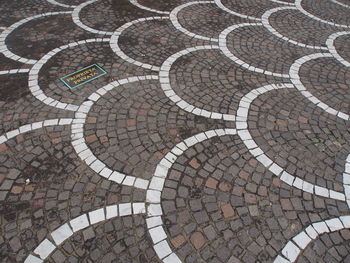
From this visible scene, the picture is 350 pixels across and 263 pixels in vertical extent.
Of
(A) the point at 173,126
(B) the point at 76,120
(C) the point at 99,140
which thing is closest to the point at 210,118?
(A) the point at 173,126

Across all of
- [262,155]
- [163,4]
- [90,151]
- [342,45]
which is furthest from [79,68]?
[342,45]

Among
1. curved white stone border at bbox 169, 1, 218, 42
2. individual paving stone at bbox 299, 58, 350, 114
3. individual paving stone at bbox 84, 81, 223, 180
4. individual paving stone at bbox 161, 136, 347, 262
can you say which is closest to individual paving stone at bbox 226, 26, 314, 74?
individual paving stone at bbox 299, 58, 350, 114

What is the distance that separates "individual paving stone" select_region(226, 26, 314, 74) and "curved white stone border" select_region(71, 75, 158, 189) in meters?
3.68

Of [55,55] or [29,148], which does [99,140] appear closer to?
[29,148]

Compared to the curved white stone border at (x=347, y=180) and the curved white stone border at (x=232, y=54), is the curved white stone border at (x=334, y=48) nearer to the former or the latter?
the curved white stone border at (x=232, y=54)

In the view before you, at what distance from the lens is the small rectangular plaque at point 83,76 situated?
282 inches

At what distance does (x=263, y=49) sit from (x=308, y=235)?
5777 mm

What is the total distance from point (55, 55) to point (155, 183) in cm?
→ 508

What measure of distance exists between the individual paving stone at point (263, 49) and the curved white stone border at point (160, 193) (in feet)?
9.76

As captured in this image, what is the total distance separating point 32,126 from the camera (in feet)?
20.2

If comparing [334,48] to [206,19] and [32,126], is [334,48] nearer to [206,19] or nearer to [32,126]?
[206,19]

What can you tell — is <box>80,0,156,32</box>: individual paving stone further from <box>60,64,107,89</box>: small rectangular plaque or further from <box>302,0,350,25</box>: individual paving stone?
<box>302,0,350,25</box>: individual paving stone

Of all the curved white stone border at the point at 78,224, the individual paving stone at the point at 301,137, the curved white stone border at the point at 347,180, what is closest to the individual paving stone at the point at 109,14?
the individual paving stone at the point at 301,137

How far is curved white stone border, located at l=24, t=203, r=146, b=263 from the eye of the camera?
4348mm
